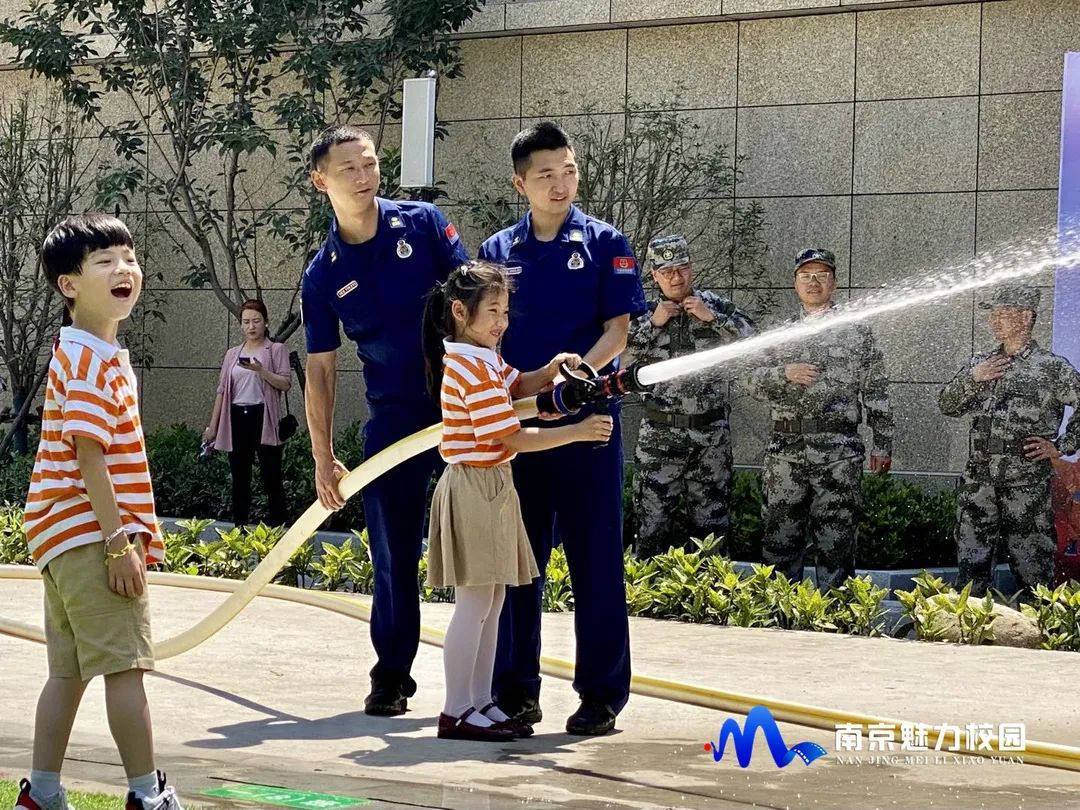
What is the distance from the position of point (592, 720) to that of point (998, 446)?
4798 mm

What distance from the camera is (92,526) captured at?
4.43m

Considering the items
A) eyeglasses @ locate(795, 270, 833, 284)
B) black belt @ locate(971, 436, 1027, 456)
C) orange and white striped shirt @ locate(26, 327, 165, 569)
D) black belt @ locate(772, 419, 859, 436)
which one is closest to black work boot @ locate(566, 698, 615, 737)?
orange and white striped shirt @ locate(26, 327, 165, 569)

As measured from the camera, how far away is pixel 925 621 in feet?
27.1

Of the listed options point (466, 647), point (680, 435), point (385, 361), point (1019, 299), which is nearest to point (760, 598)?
point (680, 435)

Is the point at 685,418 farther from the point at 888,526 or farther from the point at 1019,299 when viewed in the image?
the point at 888,526

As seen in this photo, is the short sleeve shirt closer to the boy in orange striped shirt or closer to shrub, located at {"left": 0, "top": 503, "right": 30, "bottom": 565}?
the boy in orange striped shirt

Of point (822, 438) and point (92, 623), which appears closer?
point (92, 623)

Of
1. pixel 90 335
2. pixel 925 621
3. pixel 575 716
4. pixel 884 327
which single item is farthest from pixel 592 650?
pixel 884 327

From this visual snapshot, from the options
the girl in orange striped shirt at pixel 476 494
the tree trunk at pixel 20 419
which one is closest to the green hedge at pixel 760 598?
the girl in orange striped shirt at pixel 476 494

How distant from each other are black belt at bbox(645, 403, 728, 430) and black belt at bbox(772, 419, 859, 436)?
0.56m

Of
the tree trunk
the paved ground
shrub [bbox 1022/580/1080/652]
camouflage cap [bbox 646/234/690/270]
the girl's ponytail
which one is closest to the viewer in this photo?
the paved ground

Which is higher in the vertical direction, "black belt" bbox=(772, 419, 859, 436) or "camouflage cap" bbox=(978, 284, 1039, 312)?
"camouflage cap" bbox=(978, 284, 1039, 312)

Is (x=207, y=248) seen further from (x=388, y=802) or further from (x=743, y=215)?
(x=388, y=802)

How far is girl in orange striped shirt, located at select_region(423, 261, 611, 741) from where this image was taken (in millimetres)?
5652
